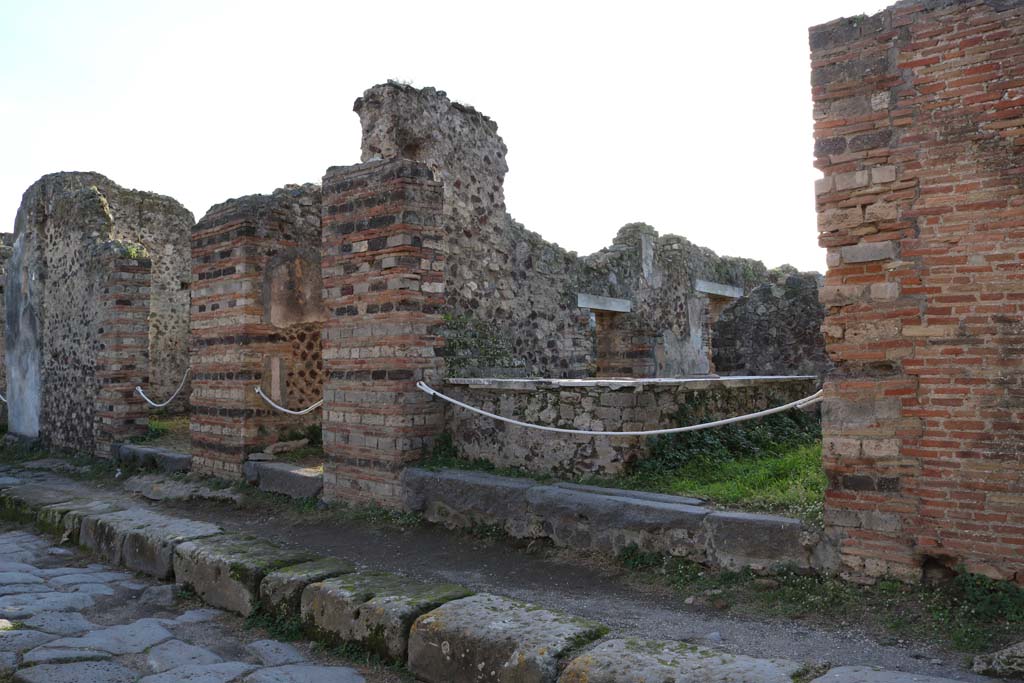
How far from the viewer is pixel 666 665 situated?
2941mm

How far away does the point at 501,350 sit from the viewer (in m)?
8.12

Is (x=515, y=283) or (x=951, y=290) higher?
(x=515, y=283)

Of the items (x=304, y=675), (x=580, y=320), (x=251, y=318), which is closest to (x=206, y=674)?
(x=304, y=675)

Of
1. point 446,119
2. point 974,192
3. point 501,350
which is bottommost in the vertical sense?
point 501,350

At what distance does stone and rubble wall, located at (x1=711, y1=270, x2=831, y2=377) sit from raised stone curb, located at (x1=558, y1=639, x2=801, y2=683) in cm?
842

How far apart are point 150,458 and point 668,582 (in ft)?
23.5

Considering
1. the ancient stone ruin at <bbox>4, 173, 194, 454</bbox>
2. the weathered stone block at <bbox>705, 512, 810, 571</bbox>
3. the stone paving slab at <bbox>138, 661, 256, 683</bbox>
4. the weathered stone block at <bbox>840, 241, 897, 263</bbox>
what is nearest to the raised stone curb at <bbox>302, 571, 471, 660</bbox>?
the stone paving slab at <bbox>138, 661, 256, 683</bbox>

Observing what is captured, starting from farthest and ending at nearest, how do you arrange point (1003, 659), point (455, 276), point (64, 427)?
point (64, 427), point (455, 276), point (1003, 659)

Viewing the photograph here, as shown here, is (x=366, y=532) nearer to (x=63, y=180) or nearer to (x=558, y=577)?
(x=558, y=577)

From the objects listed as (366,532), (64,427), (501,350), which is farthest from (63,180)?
(366,532)

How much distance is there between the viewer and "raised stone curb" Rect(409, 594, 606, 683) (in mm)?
3211

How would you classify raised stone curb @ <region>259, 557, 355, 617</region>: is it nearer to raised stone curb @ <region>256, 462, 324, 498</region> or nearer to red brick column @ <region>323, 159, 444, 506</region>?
red brick column @ <region>323, 159, 444, 506</region>

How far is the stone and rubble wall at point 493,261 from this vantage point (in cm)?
753

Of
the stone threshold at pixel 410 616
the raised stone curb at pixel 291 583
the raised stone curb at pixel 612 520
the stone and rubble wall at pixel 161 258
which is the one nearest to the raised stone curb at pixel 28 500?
the stone threshold at pixel 410 616
